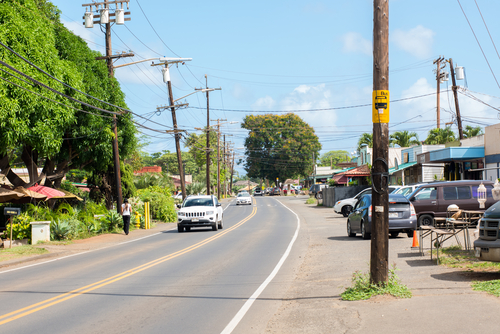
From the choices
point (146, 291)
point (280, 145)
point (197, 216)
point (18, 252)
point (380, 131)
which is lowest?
point (18, 252)

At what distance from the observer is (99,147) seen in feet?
91.9

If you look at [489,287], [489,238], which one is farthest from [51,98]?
[489,287]

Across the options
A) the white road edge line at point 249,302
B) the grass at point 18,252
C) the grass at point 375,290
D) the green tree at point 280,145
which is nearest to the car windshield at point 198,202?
the grass at point 18,252

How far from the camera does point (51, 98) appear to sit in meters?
21.9

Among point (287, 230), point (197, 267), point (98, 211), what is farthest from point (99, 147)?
point (197, 267)

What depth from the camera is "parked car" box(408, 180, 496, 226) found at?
19.8 meters

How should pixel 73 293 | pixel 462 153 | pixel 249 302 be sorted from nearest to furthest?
pixel 249 302, pixel 73 293, pixel 462 153

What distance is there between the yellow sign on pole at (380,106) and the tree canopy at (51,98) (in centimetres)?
1122

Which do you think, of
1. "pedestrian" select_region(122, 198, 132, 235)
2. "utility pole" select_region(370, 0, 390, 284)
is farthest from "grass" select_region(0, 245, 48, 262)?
"utility pole" select_region(370, 0, 390, 284)

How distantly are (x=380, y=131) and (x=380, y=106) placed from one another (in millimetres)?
412

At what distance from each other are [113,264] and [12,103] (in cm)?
926

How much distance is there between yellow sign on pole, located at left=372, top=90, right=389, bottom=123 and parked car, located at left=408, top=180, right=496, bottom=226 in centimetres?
1229

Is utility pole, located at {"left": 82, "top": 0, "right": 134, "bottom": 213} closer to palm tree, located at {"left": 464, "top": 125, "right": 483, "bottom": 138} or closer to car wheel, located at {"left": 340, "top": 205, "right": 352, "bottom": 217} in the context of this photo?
Answer: car wheel, located at {"left": 340, "top": 205, "right": 352, "bottom": 217}

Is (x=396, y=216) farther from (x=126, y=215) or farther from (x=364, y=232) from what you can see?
(x=126, y=215)
